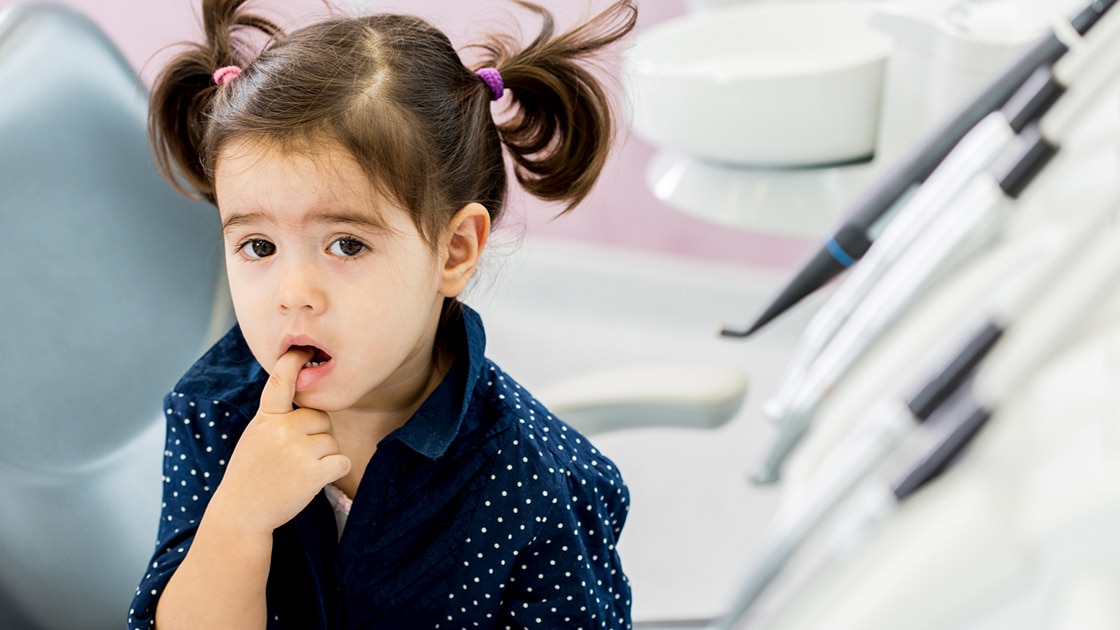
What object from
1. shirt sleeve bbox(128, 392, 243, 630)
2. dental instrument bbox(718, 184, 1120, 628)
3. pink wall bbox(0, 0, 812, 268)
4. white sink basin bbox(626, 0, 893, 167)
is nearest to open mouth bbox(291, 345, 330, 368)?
shirt sleeve bbox(128, 392, 243, 630)

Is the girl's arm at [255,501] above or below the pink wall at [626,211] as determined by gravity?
above

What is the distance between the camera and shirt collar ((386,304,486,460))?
691 millimetres

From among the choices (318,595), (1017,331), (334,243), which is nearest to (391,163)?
(334,243)

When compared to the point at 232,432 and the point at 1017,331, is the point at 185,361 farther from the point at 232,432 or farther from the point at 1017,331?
the point at 1017,331

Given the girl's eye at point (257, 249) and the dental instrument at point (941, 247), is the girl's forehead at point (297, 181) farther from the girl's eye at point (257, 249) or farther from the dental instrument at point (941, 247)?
the dental instrument at point (941, 247)

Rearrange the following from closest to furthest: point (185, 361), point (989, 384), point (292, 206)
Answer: point (989, 384), point (292, 206), point (185, 361)

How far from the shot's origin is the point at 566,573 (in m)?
0.73

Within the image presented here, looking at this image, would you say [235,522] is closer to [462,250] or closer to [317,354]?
[317,354]

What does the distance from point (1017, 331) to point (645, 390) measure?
0.59m

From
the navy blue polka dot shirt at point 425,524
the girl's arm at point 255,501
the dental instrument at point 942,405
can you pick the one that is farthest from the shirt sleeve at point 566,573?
the dental instrument at point 942,405

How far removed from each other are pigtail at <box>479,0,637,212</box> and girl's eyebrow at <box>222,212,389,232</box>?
148 mm

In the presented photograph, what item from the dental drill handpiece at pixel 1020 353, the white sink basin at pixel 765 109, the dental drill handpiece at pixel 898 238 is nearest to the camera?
the dental drill handpiece at pixel 1020 353

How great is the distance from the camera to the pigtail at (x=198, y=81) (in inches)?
28.4

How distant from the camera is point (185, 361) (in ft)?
2.87
